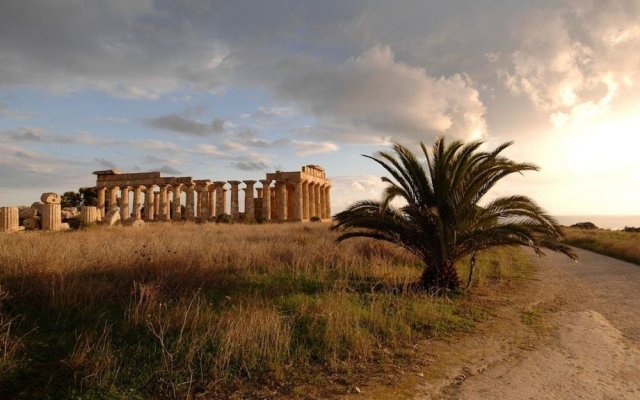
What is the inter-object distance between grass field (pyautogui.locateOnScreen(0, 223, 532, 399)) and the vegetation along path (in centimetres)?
69

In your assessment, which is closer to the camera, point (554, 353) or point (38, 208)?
point (554, 353)

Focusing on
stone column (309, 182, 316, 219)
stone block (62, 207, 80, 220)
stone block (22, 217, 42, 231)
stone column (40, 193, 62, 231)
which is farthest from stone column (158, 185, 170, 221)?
stone column (40, 193, 62, 231)

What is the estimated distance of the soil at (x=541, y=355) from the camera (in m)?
4.59

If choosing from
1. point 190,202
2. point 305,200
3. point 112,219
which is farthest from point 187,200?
point 112,219

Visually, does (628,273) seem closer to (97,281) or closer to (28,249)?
(97,281)

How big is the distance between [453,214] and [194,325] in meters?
5.99

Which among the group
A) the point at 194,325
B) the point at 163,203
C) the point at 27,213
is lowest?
the point at 194,325

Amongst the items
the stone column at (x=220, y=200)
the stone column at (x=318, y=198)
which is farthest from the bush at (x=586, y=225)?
the stone column at (x=220, y=200)

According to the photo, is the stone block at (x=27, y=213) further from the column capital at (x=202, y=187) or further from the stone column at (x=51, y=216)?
the column capital at (x=202, y=187)

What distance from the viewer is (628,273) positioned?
13.1 m

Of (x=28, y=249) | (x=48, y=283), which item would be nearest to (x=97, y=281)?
(x=48, y=283)

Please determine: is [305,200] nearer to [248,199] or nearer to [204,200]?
[248,199]

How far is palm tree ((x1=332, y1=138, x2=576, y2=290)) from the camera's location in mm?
9188

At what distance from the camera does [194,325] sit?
5672 mm
